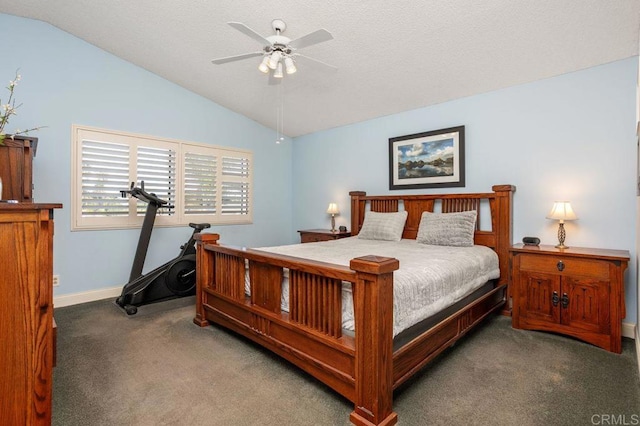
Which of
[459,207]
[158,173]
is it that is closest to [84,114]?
[158,173]

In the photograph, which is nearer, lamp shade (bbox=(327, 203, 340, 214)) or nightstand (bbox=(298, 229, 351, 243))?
nightstand (bbox=(298, 229, 351, 243))

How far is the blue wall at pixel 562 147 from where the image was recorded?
292cm

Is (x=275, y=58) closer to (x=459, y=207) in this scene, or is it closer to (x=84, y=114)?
(x=459, y=207)

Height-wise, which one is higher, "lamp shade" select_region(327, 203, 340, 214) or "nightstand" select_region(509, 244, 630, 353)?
"lamp shade" select_region(327, 203, 340, 214)

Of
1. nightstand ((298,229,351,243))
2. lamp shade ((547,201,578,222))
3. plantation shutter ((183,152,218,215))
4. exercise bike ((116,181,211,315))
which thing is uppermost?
plantation shutter ((183,152,218,215))

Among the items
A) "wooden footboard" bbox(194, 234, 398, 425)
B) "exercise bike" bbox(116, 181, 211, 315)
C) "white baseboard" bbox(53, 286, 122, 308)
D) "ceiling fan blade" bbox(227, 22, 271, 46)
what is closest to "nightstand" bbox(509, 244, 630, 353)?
"wooden footboard" bbox(194, 234, 398, 425)

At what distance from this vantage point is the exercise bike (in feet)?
11.5

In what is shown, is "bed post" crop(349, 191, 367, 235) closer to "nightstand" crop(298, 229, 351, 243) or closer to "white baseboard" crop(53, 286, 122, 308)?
"nightstand" crop(298, 229, 351, 243)

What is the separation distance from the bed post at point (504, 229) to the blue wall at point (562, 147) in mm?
141

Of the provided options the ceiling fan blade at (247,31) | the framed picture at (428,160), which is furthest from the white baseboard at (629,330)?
the ceiling fan blade at (247,31)

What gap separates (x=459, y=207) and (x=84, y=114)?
4.71 meters

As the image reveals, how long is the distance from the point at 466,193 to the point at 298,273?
2.67 meters

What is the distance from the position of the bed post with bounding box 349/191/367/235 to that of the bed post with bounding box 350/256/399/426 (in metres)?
3.12

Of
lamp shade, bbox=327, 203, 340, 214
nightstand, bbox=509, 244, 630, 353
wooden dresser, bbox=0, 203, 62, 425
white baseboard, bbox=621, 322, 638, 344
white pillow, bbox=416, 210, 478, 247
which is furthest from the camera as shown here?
lamp shade, bbox=327, 203, 340, 214
